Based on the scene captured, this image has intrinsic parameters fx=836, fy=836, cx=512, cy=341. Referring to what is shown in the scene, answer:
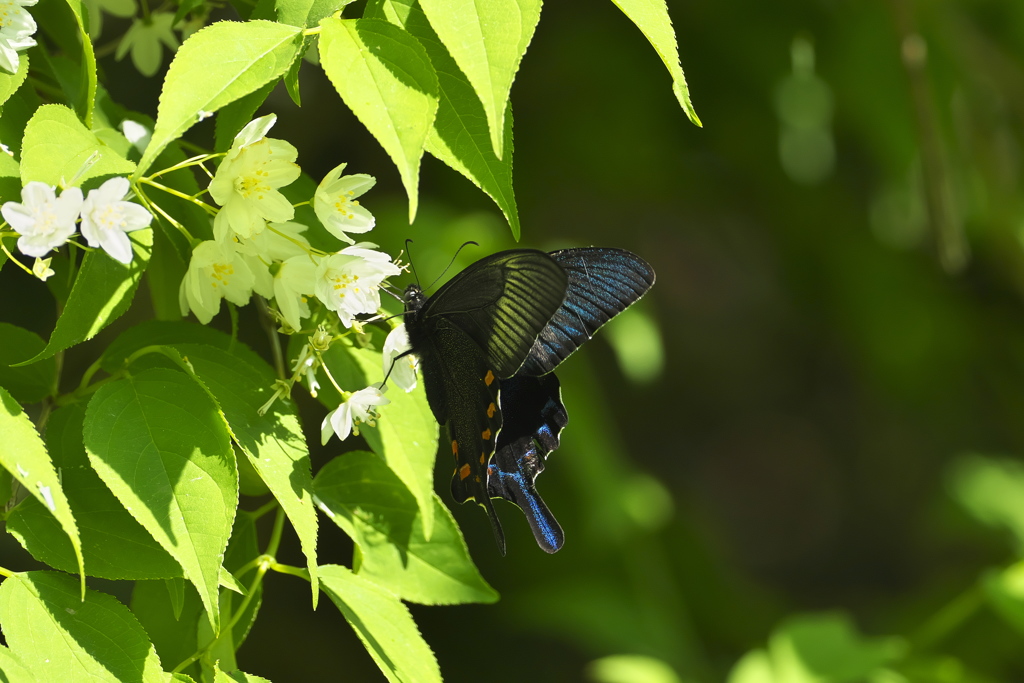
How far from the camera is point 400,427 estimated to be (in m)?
0.89

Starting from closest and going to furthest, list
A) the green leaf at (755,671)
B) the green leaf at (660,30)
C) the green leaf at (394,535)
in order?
the green leaf at (660,30) → the green leaf at (394,535) → the green leaf at (755,671)

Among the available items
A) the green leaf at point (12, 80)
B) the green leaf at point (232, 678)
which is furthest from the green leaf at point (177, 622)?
the green leaf at point (12, 80)

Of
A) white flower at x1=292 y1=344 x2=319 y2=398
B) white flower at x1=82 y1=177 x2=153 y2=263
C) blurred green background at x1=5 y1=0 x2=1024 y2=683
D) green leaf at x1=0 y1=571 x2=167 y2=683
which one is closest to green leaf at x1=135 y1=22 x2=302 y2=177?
white flower at x1=82 y1=177 x2=153 y2=263

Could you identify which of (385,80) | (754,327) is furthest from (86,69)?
(754,327)

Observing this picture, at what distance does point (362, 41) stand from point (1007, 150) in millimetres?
2621

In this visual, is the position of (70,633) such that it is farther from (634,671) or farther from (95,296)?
(634,671)

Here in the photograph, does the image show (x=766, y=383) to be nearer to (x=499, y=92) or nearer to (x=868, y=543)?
(x=868, y=543)

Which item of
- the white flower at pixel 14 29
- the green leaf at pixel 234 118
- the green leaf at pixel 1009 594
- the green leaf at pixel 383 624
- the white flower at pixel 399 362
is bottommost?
the green leaf at pixel 1009 594

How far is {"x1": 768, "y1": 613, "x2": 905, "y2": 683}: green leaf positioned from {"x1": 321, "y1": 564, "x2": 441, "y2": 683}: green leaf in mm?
1250

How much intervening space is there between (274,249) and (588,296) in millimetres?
347

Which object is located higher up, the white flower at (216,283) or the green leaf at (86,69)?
the green leaf at (86,69)

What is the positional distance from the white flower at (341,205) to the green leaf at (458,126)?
99mm

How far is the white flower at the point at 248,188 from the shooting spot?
0.75 metres

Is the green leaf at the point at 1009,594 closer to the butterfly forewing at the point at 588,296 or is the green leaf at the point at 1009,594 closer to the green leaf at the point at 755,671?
the green leaf at the point at 755,671
